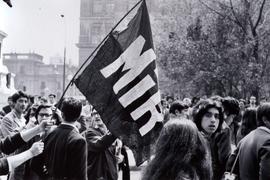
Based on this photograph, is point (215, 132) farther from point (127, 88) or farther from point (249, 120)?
point (127, 88)

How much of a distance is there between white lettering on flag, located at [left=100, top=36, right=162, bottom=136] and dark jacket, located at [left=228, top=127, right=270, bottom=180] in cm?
100

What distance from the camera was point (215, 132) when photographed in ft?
16.3

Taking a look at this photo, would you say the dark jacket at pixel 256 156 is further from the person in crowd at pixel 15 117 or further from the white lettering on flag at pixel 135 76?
the person in crowd at pixel 15 117

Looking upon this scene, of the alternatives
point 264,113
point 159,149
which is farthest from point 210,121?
point 159,149

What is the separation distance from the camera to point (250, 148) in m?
4.15

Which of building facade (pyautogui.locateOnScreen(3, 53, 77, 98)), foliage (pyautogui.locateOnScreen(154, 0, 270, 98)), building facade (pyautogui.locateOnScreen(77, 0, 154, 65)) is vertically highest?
building facade (pyautogui.locateOnScreen(77, 0, 154, 65))

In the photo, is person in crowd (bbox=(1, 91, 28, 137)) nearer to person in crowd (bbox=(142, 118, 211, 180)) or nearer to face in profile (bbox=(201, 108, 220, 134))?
face in profile (bbox=(201, 108, 220, 134))

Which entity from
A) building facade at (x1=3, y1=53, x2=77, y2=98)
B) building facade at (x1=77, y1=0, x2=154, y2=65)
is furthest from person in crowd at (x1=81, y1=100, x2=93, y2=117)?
building facade at (x1=3, y1=53, x2=77, y2=98)

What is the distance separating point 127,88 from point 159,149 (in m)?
1.97

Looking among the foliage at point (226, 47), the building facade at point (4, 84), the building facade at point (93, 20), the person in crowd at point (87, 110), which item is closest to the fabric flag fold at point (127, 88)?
the person in crowd at point (87, 110)

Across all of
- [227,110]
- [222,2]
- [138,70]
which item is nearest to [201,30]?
[222,2]

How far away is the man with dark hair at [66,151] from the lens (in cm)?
423

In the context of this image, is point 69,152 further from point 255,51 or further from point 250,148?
point 255,51

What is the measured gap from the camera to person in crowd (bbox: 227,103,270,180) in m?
3.92
